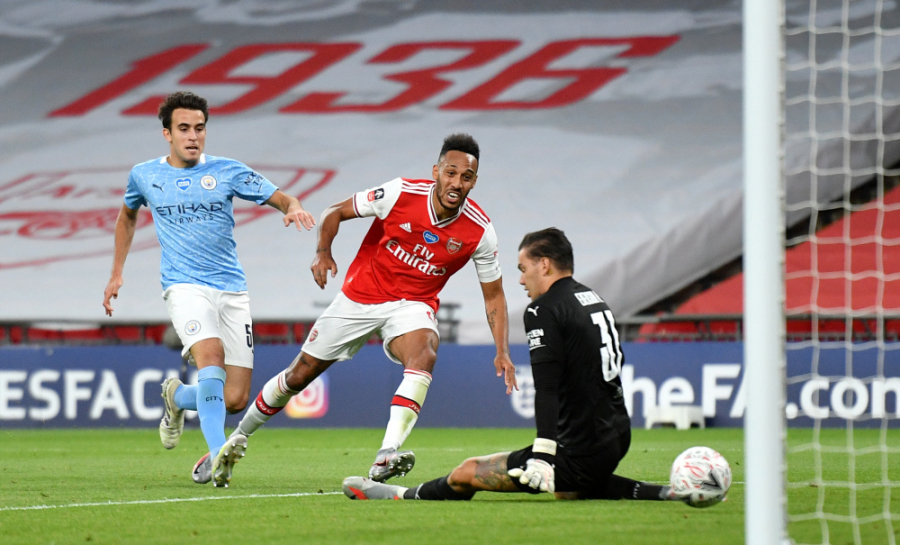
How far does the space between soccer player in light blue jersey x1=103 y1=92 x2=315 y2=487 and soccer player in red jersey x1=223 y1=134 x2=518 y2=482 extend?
9.3 inches

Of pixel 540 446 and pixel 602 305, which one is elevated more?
pixel 602 305

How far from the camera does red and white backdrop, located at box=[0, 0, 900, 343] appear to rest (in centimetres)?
1773

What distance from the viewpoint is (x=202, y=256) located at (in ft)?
20.0

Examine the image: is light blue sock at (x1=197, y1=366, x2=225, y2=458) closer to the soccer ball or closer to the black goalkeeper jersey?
the black goalkeeper jersey

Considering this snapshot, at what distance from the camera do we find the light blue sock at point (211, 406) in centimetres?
581

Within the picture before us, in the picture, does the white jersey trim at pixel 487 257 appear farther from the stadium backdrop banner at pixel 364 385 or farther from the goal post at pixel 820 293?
the stadium backdrop banner at pixel 364 385

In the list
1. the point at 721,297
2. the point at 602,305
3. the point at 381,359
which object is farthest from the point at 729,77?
the point at 602,305

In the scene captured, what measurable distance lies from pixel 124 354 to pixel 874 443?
26.8ft

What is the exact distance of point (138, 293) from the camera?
58.9 feet

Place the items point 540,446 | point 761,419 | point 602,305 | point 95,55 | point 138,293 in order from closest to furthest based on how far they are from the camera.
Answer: point 761,419 → point 540,446 → point 602,305 → point 138,293 → point 95,55

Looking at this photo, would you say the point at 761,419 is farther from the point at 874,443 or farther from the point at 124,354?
the point at 124,354

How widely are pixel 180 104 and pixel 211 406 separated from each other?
1.62 meters

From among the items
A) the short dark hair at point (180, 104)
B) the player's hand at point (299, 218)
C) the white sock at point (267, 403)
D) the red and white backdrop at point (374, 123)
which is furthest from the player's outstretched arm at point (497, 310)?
the red and white backdrop at point (374, 123)

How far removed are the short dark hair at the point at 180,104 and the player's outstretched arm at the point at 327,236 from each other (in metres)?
0.85
